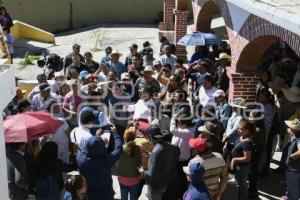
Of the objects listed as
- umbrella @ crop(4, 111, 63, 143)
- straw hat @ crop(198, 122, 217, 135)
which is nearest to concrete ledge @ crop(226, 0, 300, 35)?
straw hat @ crop(198, 122, 217, 135)

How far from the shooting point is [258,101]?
830cm

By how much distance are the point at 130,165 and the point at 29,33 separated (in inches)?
558

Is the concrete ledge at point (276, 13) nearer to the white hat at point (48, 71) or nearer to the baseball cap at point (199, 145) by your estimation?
the baseball cap at point (199, 145)

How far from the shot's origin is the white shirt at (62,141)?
7.21 m

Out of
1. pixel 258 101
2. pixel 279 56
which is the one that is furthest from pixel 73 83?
pixel 279 56

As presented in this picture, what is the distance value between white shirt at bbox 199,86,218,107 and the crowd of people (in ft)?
0.06

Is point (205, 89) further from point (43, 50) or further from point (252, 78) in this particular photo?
point (43, 50)

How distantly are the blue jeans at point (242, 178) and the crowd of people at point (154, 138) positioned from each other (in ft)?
0.05

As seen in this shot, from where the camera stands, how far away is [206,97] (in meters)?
8.68

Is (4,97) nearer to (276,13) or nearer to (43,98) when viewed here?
(276,13)

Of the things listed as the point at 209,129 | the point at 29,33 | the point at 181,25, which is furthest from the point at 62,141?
the point at 29,33

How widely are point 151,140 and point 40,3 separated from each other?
17641mm

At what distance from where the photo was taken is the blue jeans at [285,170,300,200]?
6844 mm

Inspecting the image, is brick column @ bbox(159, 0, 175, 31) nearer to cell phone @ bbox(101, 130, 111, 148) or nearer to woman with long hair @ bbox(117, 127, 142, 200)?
cell phone @ bbox(101, 130, 111, 148)
